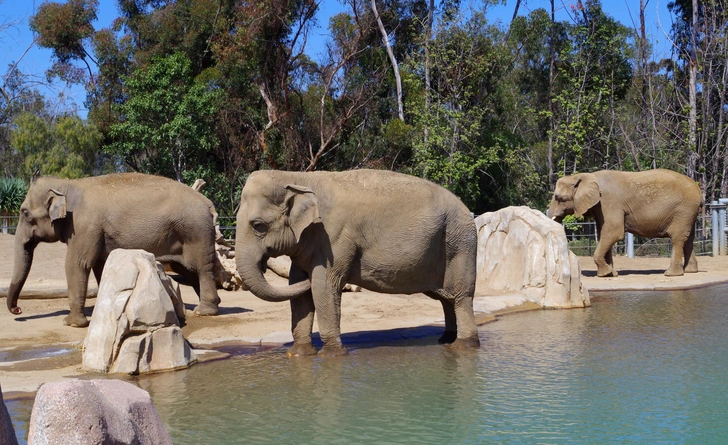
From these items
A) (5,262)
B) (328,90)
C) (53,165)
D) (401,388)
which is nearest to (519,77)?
(328,90)

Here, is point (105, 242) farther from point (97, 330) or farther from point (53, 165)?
point (53, 165)

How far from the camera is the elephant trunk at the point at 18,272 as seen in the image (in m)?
11.6

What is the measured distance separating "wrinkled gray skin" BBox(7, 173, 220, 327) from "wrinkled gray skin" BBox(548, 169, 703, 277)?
8648 mm

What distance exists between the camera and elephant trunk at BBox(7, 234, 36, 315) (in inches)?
456

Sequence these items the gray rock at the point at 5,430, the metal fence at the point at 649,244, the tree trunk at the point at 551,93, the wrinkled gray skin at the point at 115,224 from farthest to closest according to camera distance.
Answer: the tree trunk at the point at 551,93 < the metal fence at the point at 649,244 < the wrinkled gray skin at the point at 115,224 < the gray rock at the point at 5,430

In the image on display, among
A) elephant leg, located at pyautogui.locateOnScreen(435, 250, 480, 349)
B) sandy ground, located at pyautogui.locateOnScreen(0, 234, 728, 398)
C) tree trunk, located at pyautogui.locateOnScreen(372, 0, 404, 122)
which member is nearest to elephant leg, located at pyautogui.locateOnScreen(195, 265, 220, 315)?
Result: sandy ground, located at pyautogui.locateOnScreen(0, 234, 728, 398)

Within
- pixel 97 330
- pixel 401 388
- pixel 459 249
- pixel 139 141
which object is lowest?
pixel 401 388

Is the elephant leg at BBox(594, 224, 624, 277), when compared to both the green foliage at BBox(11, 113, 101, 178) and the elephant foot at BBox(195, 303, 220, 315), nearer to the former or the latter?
the elephant foot at BBox(195, 303, 220, 315)

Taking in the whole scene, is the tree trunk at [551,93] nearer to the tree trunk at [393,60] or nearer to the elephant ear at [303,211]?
the tree trunk at [393,60]

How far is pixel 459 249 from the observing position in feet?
31.1

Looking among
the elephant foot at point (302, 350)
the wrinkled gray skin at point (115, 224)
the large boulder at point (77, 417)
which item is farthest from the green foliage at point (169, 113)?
the large boulder at point (77, 417)

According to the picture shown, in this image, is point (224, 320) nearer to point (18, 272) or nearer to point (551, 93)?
point (18, 272)

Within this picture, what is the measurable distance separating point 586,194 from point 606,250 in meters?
1.21

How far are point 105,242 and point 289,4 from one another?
15725mm
